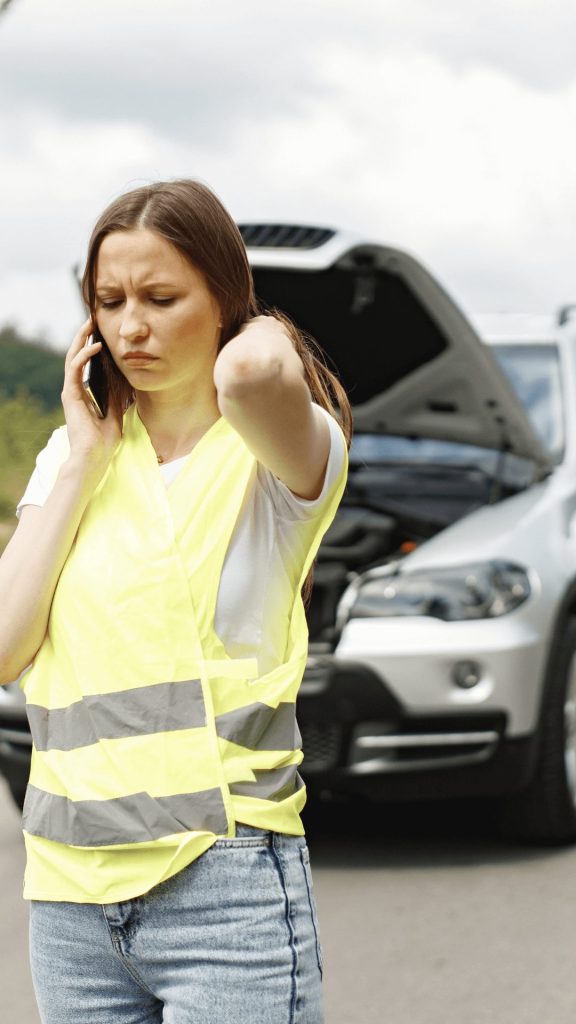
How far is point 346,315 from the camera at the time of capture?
5.69 meters

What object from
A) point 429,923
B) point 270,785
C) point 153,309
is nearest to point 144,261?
point 153,309

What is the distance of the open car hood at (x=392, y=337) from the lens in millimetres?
5098

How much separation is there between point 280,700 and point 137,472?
30 centimetres

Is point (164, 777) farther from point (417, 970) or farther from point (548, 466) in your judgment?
point (548, 466)

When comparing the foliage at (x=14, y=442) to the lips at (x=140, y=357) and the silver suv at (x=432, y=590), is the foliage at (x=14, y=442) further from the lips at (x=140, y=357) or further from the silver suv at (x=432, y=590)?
the lips at (x=140, y=357)

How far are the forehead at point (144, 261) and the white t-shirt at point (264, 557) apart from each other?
0.70 feet

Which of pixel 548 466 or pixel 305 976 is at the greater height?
pixel 305 976

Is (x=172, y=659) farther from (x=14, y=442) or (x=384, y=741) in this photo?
(x=14, y=442)

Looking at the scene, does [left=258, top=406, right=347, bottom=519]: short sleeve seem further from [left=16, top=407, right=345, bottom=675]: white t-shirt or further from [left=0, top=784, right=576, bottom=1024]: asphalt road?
[left=0, top=784, right=576, bottom=1024]: asphalt road

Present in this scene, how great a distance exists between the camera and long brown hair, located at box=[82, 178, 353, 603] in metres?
1.72

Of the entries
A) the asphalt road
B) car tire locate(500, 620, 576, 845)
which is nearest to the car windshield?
car tire locate(500, 620, 576, 845)

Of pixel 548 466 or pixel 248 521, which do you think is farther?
pixel 548 466

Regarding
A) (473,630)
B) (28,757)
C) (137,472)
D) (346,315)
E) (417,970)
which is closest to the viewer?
(137,472)

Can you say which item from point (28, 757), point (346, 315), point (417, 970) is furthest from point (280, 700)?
point (346, 315)
